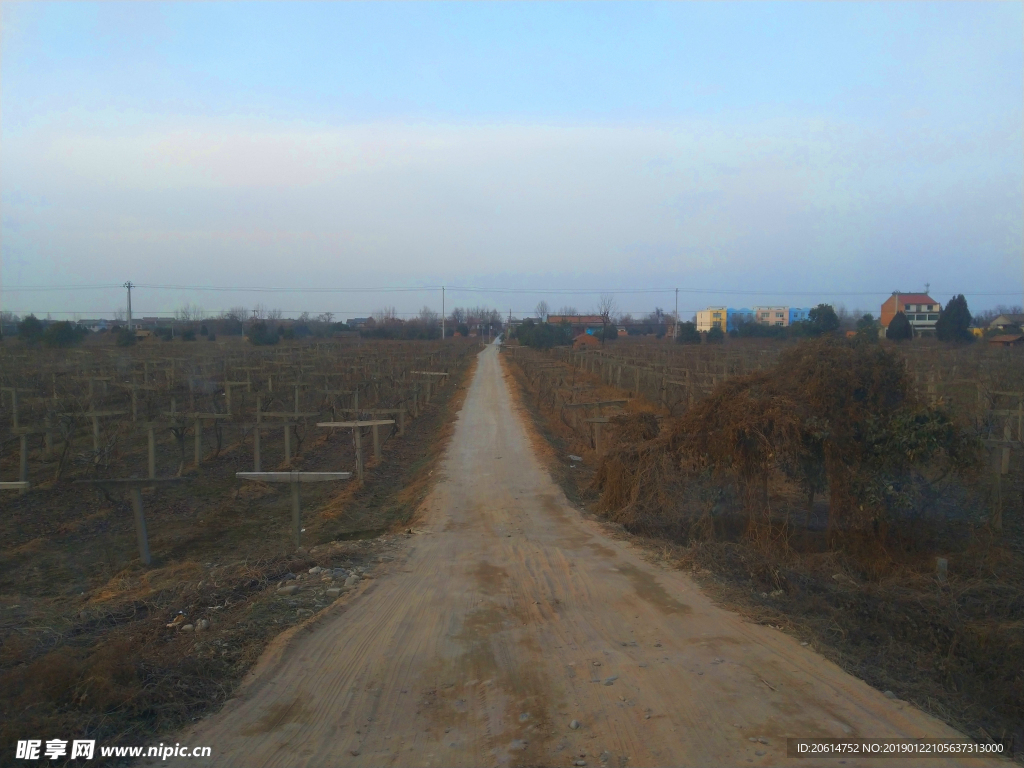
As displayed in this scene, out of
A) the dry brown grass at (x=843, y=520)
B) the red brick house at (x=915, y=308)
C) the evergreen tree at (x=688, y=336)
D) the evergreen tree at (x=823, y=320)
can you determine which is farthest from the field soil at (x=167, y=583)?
the red brick house at (x=915, y=308)

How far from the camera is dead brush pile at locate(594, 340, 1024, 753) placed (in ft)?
23.6

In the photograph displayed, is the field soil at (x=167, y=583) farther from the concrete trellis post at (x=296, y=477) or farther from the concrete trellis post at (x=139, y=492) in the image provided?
the concrete trellis post at (x=296, y=477)

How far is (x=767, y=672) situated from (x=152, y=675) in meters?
4.63

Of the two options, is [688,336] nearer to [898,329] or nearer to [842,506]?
[898,329]

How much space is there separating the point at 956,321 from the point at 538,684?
55987 mm

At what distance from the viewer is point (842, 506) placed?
9773 mm

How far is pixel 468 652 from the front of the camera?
18.5 ft

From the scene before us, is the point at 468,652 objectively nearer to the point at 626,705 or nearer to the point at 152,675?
the point at 626,705

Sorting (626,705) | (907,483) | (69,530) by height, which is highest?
(907,483)

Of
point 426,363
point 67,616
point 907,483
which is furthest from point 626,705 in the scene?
point 426,363

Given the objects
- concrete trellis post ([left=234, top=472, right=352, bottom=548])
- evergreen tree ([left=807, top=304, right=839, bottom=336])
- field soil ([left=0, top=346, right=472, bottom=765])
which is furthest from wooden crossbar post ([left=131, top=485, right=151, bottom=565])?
evergreen tree ([left=807, top=304, right=839, bottom=336])

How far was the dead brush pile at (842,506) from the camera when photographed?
7.19 m

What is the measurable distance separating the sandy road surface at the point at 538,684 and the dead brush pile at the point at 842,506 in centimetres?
124

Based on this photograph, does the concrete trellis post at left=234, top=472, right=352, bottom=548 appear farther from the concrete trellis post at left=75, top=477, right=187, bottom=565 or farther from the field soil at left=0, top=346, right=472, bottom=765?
the concrete trellis post at left=75, top=477, right=187, bottom=565
